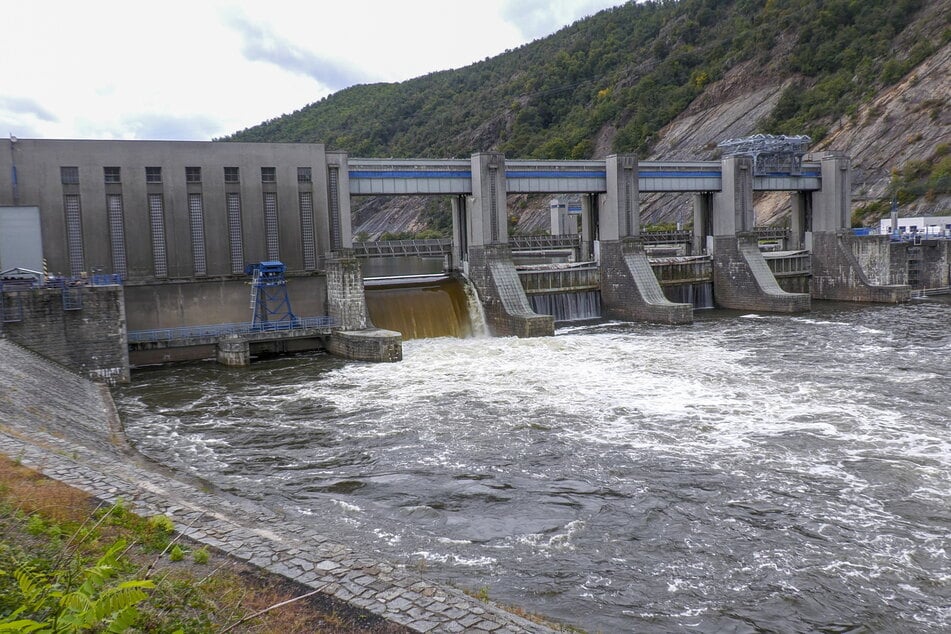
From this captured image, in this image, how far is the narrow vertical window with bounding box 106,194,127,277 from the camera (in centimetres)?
2844

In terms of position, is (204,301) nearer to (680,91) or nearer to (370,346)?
(370,346)

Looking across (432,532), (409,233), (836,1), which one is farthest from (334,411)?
(836,1)

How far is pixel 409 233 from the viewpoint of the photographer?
93562 mm

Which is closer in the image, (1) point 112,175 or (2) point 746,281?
(1) point 112,175

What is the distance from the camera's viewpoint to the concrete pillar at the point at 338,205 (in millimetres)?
32125

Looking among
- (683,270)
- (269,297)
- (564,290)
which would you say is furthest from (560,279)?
(269,297)

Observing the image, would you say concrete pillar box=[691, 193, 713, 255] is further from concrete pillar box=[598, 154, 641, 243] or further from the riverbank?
the riverbank

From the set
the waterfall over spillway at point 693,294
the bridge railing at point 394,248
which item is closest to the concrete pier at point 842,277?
the waterfall over spillway at point 693,294

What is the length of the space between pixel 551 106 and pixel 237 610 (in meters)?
114

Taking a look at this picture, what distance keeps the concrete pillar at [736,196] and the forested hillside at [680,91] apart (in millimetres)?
26430

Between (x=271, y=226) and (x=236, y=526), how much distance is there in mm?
22965

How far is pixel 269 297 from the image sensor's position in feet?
100

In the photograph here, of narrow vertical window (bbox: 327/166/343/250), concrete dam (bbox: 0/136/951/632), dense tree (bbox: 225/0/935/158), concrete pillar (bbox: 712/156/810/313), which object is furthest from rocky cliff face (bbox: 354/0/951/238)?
narrow vertical window (bbox: 327/166/343/250)

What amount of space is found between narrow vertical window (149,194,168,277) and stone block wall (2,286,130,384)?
16.2 ft
